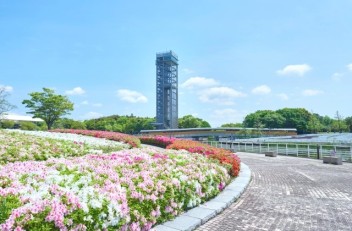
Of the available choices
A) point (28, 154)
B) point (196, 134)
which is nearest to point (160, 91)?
point (196, 134)

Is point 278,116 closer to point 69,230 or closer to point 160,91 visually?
point 160,91

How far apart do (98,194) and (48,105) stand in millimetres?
49093

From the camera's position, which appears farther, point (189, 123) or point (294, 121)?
point (189, 123)

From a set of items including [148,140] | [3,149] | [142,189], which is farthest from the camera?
[148,140]

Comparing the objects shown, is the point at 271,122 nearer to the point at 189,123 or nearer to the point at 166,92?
the point at 189,123

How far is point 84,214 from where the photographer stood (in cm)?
457

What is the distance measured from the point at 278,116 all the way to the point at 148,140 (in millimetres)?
99139

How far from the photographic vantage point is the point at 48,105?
49.6 meters

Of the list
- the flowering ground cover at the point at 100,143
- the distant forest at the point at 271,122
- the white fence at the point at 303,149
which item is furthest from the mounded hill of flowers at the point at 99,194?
the distant forest at the point at 271,122

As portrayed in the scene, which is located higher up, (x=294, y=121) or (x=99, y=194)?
(x=294, y=121)

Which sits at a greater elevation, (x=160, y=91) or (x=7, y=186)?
(x=160, y=91)

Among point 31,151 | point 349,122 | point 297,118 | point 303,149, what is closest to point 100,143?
point 31,151

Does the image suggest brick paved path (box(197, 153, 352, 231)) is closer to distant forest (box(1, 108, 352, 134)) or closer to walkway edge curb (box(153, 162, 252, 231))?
walkway edge curb (box(153, 162, 252, 231))

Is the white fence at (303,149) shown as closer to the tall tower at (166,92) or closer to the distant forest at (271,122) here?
the distant forest at (271,122)
